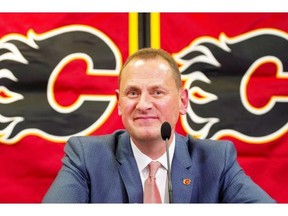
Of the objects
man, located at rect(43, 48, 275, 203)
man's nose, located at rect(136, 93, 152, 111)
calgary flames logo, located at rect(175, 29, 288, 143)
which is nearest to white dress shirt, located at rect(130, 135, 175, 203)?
man, located at rect(43, 48, 275, 203)

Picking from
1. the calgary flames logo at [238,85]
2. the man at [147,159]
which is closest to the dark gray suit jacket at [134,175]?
the man at [147,159]

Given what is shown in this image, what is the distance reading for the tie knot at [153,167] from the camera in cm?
117

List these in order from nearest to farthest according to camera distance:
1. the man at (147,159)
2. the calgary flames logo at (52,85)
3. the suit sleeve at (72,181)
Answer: the suit sleeve at (72,181) → the man at (147,159) → the calgary flames logo at (52,85)

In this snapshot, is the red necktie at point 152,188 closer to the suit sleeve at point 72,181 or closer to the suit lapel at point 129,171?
the suit lapel at point 129,171

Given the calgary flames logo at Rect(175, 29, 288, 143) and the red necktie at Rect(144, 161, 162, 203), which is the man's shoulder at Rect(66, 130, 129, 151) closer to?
the red necktie at Rect(144, 161, 162, 203)

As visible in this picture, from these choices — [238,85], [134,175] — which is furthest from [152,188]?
[238,85]

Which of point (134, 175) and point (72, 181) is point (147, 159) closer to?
point (134, 175)

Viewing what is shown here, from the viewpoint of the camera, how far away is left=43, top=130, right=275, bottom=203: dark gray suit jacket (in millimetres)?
1110

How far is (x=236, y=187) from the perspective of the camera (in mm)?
1146

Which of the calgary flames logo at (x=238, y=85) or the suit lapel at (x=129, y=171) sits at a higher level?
the calgary flames logo at (x=238, y=85)

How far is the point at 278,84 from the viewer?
1.93m

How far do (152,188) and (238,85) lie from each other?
0.91m
